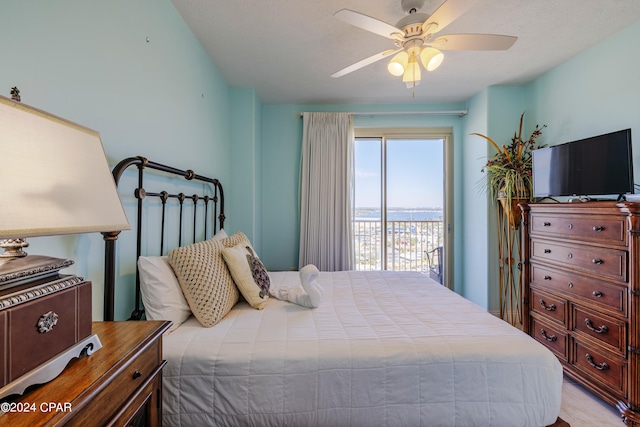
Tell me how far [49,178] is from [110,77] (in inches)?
38.8

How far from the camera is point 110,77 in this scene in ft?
4.24

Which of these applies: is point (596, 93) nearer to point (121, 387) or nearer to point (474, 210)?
point (474, 210)

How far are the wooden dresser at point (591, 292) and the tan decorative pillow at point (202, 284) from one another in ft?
7.45

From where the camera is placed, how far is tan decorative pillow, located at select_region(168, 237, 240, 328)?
1.42 m

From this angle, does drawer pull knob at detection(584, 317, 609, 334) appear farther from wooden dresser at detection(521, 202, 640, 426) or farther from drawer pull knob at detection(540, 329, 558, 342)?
drawer pull knob at detection(540, 329, 558, 342)

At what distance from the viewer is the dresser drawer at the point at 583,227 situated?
1.69 metres

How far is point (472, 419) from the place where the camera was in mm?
1159

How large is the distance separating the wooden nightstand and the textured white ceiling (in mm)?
1942

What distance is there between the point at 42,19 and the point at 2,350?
108cm

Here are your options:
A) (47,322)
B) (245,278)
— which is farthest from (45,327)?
(245,278)

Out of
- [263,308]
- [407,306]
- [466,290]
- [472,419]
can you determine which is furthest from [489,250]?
[263,308]

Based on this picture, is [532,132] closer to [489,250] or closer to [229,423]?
[489,250]

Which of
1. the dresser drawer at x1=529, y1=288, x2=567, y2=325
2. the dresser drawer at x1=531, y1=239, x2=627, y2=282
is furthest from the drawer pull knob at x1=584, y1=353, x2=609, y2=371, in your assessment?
the dresser drawer at x1=531, y1=239, x2=627, y2=282

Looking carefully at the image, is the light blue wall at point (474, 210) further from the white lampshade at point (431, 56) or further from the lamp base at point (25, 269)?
the lamp base at point (25, 269)
